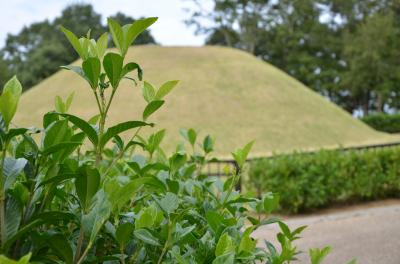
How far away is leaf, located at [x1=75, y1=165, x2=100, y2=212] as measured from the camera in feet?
3.16

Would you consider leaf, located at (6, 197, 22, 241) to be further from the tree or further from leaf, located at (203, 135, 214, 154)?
the tree

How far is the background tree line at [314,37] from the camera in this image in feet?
147

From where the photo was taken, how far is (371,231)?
596 centimetres

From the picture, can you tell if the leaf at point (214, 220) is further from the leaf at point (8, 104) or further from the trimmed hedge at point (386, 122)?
the trimmed hedge at point (386, 122)

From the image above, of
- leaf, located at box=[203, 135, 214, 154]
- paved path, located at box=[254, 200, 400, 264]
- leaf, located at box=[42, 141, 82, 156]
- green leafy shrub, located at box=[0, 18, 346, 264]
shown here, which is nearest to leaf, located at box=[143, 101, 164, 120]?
green leafy shrub, located at box=[0, 18, 346, 264]

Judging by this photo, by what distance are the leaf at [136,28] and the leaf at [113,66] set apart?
38mm

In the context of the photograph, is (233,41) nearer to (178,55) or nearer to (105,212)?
(178,55)

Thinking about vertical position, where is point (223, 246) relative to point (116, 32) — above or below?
below

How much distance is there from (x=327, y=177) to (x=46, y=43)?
43.1 metres

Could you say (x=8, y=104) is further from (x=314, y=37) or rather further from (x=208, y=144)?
(x=314, y=37)

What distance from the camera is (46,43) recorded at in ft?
154

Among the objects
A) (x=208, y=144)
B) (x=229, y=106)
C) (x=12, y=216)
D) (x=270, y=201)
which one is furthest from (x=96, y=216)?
(x=229, y=106)

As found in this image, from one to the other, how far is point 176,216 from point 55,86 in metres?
28.4

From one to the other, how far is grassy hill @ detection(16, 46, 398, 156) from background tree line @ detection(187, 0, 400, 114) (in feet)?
53.5
